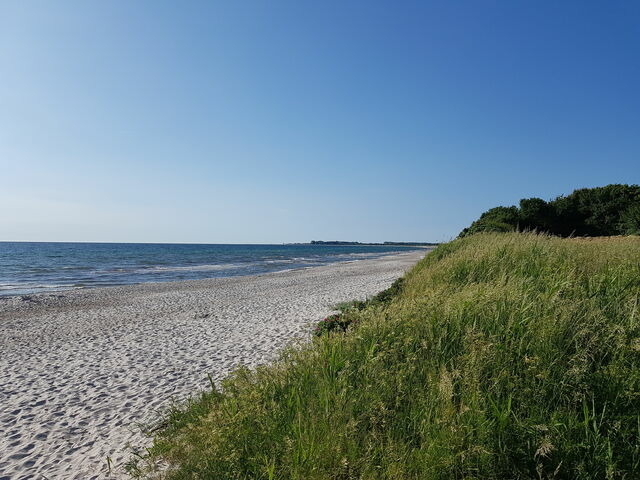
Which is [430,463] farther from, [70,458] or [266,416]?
[70,458]

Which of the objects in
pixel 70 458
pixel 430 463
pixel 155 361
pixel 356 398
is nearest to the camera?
pixel 430 463

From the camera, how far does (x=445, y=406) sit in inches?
122

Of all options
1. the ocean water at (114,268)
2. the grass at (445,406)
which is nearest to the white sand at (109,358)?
the grass at (445,406)

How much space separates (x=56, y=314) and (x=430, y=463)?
19.3 meters

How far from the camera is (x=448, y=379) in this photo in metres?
3.08

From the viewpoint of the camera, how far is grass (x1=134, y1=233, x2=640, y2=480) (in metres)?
2.80

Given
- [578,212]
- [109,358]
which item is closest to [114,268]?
[109,358]

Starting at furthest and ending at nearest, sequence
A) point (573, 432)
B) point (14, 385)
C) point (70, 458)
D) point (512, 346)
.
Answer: point (14, 385), point (70, 458), point (512, 346), point (573, 432)

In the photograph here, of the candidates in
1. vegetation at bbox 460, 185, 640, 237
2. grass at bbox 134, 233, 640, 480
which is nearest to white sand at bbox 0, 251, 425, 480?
grass at bbox 134, 233, 640, 480

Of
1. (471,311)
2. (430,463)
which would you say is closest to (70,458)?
(430,463)

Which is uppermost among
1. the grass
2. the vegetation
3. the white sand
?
the vegetation

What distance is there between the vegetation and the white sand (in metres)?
23.1

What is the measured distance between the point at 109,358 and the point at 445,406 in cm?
956

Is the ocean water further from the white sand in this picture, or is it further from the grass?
the grass
